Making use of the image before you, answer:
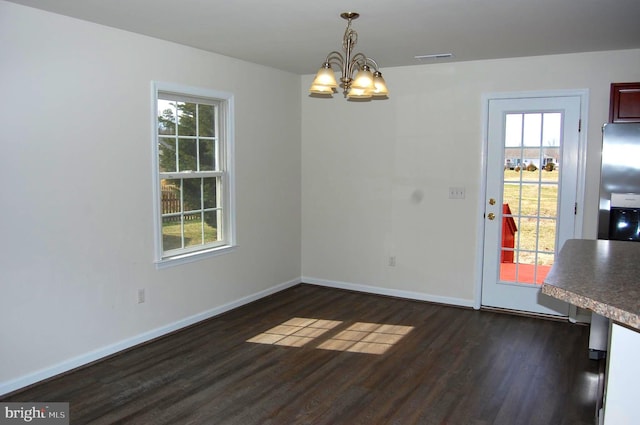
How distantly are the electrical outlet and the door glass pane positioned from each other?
0.40m

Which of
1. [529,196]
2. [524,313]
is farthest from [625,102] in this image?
[524,313]

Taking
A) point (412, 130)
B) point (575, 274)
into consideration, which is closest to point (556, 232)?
point (412, 130)

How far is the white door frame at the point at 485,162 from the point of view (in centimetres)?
455

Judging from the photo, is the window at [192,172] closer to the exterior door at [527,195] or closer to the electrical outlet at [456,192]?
the electrical outlet at [456,192]

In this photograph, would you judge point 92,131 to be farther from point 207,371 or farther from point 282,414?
point 282,414

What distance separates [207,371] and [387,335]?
1.58m

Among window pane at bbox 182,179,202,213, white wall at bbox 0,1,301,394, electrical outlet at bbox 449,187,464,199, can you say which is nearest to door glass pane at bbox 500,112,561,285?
electrical outlet at bbox 449,187,464,199

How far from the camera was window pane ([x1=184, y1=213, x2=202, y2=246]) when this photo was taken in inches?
179

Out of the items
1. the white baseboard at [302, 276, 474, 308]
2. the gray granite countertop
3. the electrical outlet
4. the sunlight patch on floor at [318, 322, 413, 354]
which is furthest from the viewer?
the white baseboard at [302, 276, 474, 308]

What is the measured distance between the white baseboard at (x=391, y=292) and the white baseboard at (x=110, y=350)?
3.01 feet

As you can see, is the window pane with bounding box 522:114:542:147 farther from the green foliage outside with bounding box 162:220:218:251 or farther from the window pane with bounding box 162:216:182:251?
the window pane with bounding box 162:216:182:251

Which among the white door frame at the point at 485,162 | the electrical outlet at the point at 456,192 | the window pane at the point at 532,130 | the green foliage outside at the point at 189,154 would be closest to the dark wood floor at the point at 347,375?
the white door frame at the point at 485,162

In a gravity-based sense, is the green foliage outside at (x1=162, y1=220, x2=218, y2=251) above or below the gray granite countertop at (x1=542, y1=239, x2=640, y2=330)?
below

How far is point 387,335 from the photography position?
4.35m
